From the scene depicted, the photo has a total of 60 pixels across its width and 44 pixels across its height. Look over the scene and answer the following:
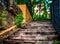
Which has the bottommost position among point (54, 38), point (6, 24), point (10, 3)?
point (54, 38)

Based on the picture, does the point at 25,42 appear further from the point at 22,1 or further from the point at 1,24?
the point at 22,1

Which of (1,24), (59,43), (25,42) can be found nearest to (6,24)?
(1,24)

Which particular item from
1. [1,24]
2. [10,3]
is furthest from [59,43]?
[10,3]

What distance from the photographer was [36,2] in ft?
47.5

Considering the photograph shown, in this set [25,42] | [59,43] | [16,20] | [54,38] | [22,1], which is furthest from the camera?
[22,1]

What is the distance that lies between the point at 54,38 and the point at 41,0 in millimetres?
9812

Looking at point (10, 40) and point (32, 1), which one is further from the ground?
point (32, 1)

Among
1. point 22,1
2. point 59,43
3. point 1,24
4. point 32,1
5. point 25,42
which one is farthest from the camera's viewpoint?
point 32,1

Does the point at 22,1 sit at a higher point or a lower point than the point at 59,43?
higher

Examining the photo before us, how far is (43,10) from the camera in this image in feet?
48.3

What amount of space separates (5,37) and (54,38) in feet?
4.45

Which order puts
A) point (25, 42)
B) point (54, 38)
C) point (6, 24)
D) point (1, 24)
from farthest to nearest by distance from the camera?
point (6, 24) → point (1, 24) → point (54, 38) → point (25, 42)

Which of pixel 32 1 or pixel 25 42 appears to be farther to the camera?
pixel 32 1

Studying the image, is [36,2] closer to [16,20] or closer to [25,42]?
[16,20]
